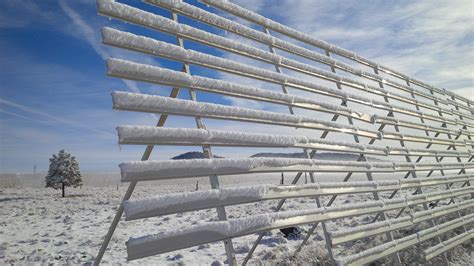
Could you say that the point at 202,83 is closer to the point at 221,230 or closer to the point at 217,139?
the point at 217,139

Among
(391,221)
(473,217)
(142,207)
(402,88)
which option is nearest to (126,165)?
(142,207)

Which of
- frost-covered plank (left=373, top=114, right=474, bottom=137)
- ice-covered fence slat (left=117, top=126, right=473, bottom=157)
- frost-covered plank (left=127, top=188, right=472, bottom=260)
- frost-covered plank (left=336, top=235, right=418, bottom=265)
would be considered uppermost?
frost-covered plank (left=373, top=114, right=474, bottom=137)

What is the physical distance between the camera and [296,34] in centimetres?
393

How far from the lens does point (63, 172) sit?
115 feet

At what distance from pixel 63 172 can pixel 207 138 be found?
1489 inches

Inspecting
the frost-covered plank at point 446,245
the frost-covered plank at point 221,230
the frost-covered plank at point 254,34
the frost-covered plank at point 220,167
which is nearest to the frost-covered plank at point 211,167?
the frost-covered plank at point 220,167

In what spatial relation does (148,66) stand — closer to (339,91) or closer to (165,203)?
(165,203)

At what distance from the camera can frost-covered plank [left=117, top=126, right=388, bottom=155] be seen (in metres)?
2.00

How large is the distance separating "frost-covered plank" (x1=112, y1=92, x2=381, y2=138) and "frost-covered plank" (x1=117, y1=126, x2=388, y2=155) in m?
0.14

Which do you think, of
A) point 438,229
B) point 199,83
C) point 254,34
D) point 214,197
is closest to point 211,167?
point 214,197

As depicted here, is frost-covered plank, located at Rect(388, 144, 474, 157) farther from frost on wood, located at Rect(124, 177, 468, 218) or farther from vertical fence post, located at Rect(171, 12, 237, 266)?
vertical fence post, located at Rect(171, 12, 237, 266)

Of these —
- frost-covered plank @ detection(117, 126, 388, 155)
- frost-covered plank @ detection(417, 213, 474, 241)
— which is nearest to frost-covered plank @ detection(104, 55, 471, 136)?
frost-covered plank @ detection(117, 126, 388, 155)

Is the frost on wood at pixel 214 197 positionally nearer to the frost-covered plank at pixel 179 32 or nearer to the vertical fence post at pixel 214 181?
the vertical fence post at pixel 214 181

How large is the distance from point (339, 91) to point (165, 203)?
8.97ft
